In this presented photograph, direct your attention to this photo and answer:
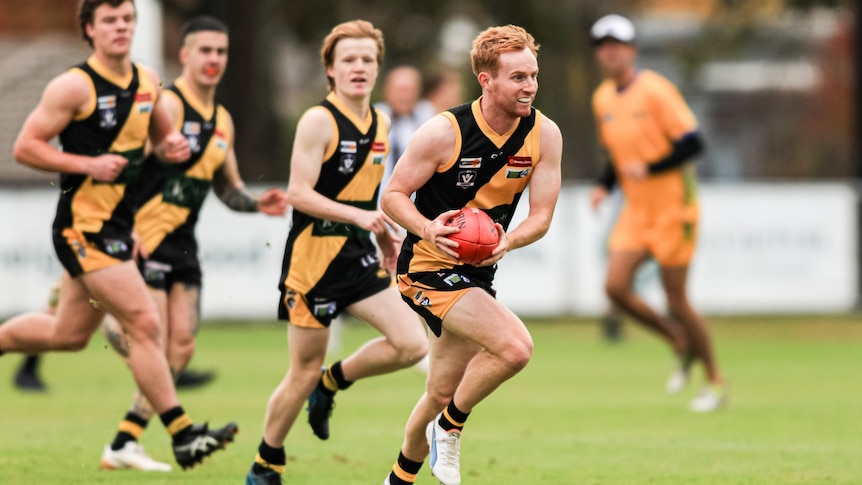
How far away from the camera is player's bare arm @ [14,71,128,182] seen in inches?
321

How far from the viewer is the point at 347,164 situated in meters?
8.04

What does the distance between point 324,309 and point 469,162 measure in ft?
4.24

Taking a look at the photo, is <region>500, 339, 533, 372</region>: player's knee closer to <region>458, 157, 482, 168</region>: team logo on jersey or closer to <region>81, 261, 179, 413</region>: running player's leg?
<region>458, 157, 482, 168</region>: team logo on jersey

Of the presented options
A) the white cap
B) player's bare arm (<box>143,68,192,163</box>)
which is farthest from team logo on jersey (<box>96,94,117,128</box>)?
the white cap

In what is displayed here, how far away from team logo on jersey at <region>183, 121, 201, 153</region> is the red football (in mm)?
2810

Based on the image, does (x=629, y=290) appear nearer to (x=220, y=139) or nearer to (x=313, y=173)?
(x=220, y=139)

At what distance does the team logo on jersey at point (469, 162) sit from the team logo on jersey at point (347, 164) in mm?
1044

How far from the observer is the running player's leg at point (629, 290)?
39.9 feet

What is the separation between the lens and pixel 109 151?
845 centimetres

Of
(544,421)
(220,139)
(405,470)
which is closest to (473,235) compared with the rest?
(405,470)

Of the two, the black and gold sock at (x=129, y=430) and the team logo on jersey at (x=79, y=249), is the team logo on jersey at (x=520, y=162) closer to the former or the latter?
the team logo on jersey at (x=79, y=249)

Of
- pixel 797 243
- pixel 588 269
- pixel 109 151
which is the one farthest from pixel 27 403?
pixel 797 243

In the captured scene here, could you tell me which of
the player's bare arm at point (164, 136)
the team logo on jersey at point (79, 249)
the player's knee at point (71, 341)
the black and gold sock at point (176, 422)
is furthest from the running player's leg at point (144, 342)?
the player's bare arm at point (164, 136)

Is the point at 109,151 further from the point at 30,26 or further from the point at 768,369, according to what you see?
the point at 30,26
